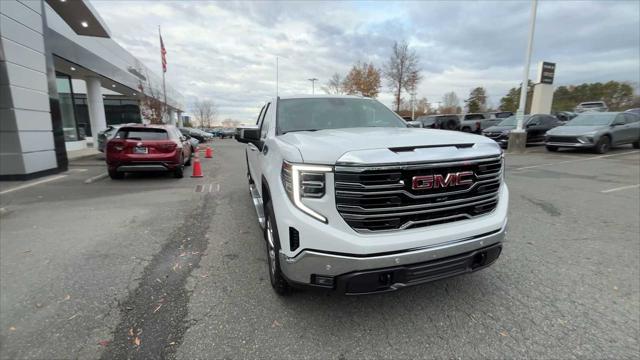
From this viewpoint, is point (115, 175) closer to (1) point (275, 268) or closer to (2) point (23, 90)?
(2) point (23, 90)

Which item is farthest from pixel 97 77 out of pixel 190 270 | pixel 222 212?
pixel 190 270

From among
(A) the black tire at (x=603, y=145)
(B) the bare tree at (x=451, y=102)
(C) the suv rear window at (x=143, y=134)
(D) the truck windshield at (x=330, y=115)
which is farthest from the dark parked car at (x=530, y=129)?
(B) the bare tree at (x=451, y=102)

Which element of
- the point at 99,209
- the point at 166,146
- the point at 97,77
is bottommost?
the point at 99,209

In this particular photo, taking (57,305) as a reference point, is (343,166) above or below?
above

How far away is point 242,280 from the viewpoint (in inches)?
130

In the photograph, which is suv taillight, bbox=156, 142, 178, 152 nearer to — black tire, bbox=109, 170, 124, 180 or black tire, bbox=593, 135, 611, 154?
black tire, bbox=109, 170, 124, 180

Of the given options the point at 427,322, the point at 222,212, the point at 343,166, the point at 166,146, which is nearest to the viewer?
the point at 343,166

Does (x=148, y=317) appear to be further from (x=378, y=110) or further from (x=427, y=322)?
(x=378, y=110)

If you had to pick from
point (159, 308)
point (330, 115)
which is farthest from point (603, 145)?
point (159, 308)

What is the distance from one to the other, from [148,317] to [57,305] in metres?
0.92

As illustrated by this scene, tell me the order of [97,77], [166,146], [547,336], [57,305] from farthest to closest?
[97,77] < [166,146] < [57,305] < [547,336]

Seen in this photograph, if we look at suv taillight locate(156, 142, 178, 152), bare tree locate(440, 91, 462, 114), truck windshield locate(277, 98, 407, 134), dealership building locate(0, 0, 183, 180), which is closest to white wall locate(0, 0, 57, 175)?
dealership building locate(0, 0, 183, 180)

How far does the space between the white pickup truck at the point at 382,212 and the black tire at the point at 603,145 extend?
13927 millimetres

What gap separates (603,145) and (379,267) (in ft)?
50.6
